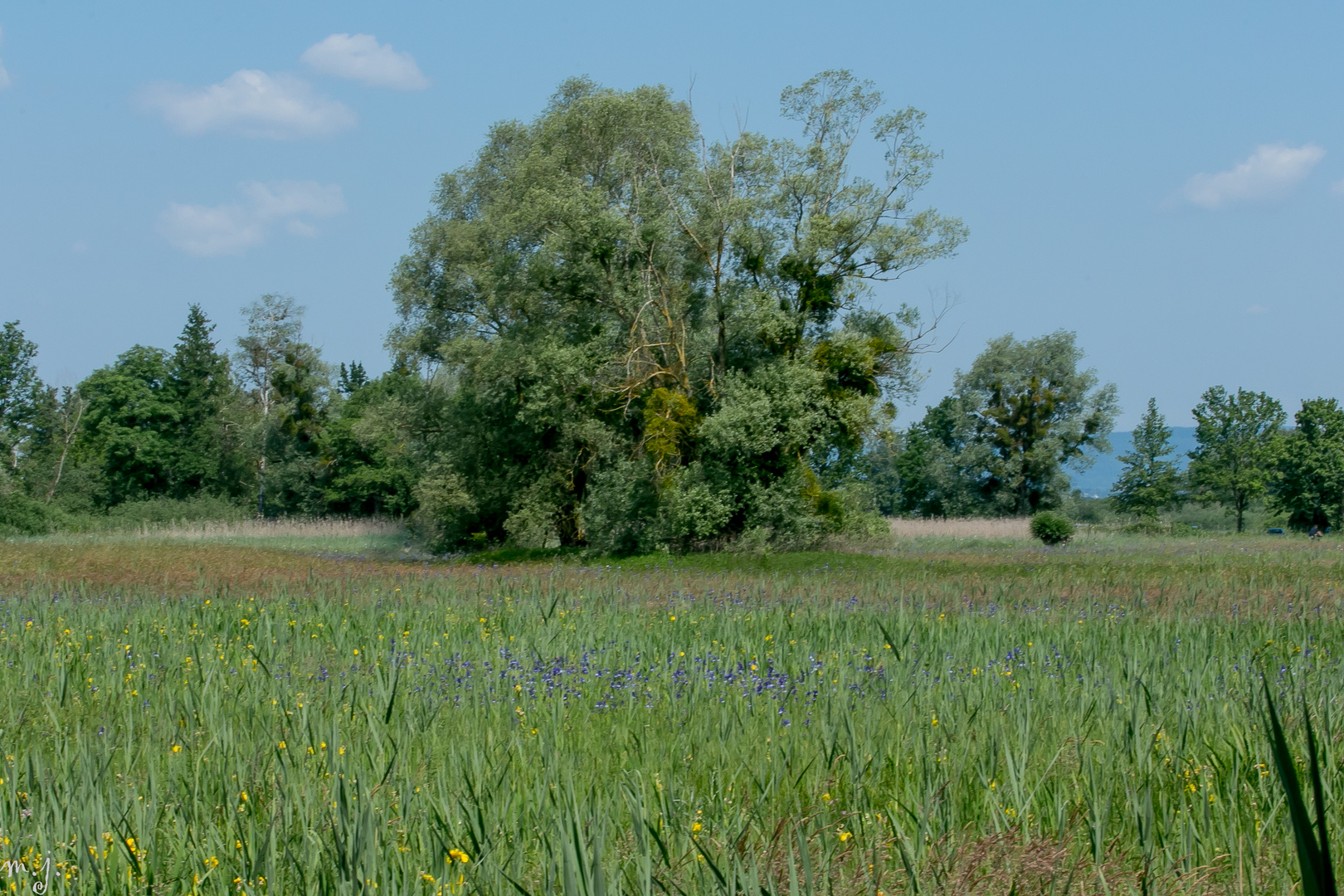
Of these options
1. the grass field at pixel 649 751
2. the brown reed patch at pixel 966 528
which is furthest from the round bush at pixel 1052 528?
the grass field at pixel 649 751

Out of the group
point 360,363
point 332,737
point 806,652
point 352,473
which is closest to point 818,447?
point 806,652

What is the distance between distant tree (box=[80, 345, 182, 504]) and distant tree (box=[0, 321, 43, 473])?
11.6 feet

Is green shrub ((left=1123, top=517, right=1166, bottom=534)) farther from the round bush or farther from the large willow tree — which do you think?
the large willow tree

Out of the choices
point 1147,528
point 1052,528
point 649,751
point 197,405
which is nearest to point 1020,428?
point 1147,528

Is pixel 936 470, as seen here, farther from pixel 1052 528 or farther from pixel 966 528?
pixel 1052 528

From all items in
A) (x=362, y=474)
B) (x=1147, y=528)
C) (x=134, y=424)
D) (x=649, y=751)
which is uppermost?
(x=134, y=424)

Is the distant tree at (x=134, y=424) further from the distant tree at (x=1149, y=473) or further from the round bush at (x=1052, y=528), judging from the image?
the distant tree at (x=1149, y=473)

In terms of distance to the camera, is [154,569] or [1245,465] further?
[1245,465]

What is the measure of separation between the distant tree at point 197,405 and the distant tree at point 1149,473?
2208 inches

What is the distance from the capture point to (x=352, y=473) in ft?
187

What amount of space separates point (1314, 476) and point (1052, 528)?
21.1 m

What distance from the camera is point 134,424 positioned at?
61.2 m

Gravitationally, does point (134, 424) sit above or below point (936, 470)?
above

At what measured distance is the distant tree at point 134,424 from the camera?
194ft
